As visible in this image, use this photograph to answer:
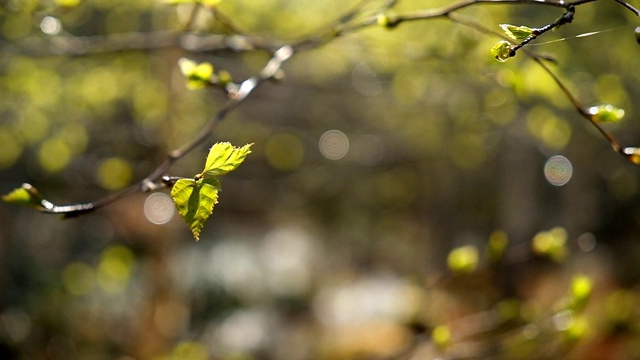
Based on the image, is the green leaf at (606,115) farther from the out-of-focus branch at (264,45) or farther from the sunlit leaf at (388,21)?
the sunlit leaf at (388,21)

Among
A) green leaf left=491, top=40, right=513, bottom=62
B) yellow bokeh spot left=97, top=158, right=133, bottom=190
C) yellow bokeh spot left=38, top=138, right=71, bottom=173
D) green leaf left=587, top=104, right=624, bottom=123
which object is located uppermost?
green leaf left=587, top=104, right=624, bottom=123

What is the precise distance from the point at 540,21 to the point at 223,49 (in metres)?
2.81

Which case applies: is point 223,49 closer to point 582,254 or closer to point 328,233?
point 582,254

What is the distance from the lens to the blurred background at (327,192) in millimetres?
2383

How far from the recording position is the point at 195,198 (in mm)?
753

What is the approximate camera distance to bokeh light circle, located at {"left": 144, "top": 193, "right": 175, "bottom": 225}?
3.53 metres

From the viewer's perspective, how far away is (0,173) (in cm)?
550

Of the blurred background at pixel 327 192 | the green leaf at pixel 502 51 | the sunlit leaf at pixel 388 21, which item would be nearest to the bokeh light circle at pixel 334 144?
the blurred background at pixel 327 192

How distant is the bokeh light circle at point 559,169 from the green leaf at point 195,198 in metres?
4.88

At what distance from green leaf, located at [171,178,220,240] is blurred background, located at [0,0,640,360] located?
71 cm

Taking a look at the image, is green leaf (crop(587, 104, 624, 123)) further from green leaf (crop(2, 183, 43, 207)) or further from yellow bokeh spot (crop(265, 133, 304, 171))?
yellow bokeh spot (crop(265, 133, 304, 171))

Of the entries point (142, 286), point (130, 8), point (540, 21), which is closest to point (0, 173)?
Answer: point (142, 286)

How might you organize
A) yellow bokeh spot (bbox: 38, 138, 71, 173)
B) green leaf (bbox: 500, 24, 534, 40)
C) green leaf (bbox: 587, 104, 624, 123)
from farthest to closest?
yellow bokeh spot (bbox: 38, 138, 71, 173) < green leaf (bbox: 587, 104, 624, 123) < green leaf (bbox: 500, 24, 534, 40)

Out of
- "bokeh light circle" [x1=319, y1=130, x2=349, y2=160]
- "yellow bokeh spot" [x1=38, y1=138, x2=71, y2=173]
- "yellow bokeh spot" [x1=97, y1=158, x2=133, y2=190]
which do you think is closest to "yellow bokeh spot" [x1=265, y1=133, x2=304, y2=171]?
"yellow bokeh spot" [x1=97, y1=158, x2=133, y2=190]
